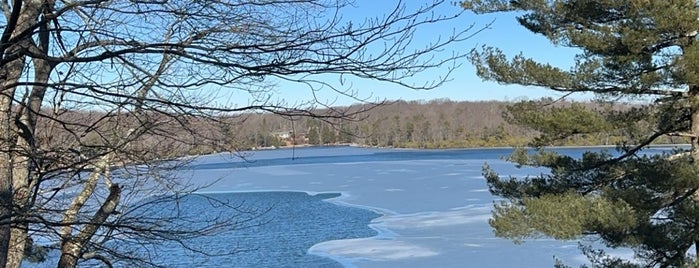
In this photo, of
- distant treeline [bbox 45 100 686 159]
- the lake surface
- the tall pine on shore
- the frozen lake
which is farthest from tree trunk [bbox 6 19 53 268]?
the tall pine on shore

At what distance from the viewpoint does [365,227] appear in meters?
13.7

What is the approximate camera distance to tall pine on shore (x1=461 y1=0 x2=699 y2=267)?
509 centimetres

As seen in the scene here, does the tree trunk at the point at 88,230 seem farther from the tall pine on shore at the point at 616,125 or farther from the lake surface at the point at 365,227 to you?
the tall pine on shore at the point at 616,125

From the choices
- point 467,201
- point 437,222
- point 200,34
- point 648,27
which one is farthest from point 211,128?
point 467,201

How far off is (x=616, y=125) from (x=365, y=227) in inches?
332

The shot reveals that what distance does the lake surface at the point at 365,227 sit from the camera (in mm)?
9633

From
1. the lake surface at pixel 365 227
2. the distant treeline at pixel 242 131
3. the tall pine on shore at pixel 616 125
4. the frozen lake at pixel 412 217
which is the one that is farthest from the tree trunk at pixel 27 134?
the tall pine on shore at pixel 616 125

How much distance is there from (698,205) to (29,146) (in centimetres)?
479

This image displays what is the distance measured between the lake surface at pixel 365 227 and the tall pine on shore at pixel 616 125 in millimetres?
919

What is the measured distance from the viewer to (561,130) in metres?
5.79

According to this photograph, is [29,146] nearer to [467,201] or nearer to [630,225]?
[630,225]

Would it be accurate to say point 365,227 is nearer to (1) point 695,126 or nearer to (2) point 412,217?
(2) point 412,217

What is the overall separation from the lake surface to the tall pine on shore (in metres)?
0.92

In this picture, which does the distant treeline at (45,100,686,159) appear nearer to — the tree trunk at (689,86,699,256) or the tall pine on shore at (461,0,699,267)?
the tall pine on shore at (461,0,699,267)
